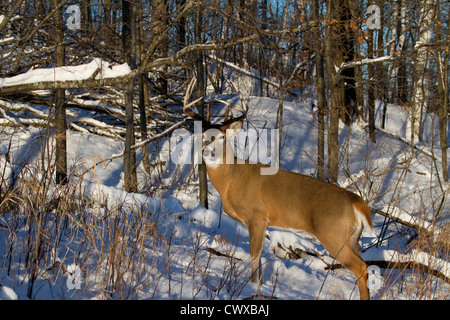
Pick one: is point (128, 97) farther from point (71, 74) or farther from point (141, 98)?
point (71, 74)

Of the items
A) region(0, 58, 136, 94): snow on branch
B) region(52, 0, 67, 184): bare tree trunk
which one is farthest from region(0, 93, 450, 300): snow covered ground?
region(52, 0, 67, 184): bare tree trunk

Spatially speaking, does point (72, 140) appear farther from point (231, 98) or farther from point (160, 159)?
point (231, 98)

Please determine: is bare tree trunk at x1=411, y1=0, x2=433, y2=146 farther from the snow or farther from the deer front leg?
the snow

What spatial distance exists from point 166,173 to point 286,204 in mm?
6510

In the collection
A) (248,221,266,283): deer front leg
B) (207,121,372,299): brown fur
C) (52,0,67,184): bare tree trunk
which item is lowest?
(248,221,266,283): deer front leg

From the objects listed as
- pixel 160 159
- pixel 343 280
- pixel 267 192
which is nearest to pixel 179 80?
pixel 160 159

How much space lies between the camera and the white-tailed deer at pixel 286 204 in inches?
173

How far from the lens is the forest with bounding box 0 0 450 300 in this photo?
3.75 m

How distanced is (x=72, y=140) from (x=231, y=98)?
5.18m

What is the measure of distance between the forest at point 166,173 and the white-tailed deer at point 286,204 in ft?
1.04

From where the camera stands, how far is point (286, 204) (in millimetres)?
4828

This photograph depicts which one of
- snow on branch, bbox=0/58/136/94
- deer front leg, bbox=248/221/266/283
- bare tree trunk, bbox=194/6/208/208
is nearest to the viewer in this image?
snow on branch, bbox=0/58/136/94

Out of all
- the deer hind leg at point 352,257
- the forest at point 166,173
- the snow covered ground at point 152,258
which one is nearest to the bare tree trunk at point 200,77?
the forest at point 166,173

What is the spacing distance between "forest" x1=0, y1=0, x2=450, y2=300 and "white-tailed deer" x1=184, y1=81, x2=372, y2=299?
0.32m
